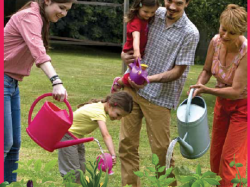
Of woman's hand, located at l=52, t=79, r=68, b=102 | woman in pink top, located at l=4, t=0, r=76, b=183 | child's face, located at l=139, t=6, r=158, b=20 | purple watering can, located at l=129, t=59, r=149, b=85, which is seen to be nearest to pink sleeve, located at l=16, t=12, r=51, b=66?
woman in pink top, located at l=4, t=0, r=76, b=183

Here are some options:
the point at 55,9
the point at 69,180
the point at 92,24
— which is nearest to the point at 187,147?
the point at 55,9

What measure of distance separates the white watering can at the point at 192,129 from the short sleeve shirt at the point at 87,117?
22.1 inches

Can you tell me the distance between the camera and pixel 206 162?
5.48 meters

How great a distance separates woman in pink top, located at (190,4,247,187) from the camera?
11.7ft

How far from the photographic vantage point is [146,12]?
12.5ft

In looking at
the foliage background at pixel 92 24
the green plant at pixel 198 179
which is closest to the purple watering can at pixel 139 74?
the green plant at pixel 198 179

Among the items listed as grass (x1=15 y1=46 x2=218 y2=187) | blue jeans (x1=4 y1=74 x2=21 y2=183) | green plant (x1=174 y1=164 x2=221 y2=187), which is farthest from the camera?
grass (x1=15 y1=46 x2=218 y2=187)

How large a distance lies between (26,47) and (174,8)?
Result: 1122mm

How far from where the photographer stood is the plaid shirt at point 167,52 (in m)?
3.72

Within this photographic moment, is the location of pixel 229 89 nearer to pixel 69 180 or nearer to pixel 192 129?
pixel 192 129

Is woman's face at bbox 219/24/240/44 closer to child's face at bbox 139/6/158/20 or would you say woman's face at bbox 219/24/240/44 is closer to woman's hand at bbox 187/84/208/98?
woman's hand at bbox 187/84/208/98

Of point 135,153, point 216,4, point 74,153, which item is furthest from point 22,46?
point 216,4

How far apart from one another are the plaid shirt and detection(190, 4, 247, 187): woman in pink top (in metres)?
0.20

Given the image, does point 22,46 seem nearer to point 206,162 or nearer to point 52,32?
point 206,162
